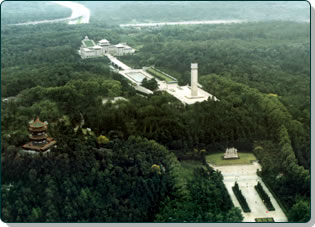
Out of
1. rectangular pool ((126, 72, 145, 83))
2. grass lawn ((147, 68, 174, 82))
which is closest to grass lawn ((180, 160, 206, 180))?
rectangular pool ((126, 72, 145, 83))

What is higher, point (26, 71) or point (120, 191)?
point (26, 71)

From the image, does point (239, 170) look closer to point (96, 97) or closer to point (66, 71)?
point (96, 97)

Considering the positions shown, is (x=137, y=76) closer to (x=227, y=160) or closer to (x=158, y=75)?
(x=158, y=75)

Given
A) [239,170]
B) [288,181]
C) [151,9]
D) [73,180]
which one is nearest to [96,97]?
[73,180]

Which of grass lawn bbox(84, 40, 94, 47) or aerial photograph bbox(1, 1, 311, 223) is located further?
grass lawn bbox(84, 40, 94, 47)

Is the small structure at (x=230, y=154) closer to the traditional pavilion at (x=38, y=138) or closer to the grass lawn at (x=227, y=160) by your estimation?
the grass lawn at (x=227, y=160)

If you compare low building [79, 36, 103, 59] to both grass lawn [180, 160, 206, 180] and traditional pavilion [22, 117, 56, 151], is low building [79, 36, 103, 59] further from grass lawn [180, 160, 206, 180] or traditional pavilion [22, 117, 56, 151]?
grass lawn [180, 160, 206, 180]

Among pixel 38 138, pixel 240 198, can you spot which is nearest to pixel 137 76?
pixel 38 138
